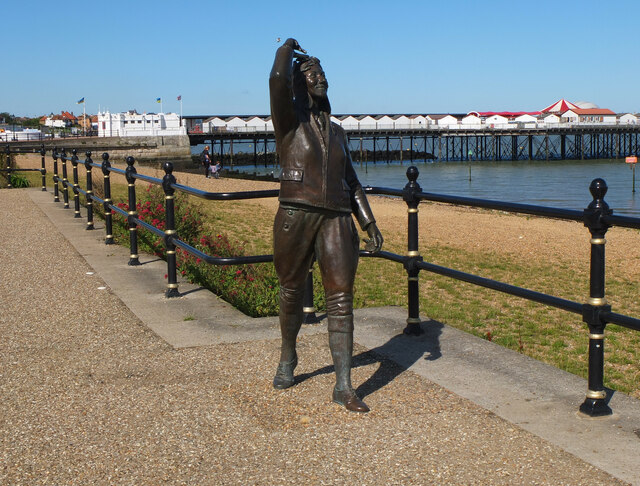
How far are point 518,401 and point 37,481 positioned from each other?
2.39m

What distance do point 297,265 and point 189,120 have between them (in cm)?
10564

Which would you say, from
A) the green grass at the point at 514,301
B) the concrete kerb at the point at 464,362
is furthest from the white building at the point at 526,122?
the concrete kerb at the point at 464,362

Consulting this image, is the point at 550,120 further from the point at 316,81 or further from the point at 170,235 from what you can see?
the point at 316,81

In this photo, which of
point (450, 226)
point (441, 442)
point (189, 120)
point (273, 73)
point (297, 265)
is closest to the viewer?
point (441, 442)

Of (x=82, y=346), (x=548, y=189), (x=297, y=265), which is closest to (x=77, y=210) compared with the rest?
(x=82, y=346)

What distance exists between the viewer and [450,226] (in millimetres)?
21281

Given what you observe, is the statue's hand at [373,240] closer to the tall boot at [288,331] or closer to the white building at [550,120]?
the tall boot at [288,331]

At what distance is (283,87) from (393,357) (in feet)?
6.49

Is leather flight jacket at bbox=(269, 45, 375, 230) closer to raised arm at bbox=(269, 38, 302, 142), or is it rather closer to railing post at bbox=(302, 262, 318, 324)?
raised arm at bbox=(269, 38, 302, 142)

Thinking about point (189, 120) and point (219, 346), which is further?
point (189, 120)

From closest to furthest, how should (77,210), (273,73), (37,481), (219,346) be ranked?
(37,481)
(273,73)
(219,346)
(77,210)

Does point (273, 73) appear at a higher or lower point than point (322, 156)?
higher

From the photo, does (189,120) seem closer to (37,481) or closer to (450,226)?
(450,226)

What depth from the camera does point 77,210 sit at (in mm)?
13273
